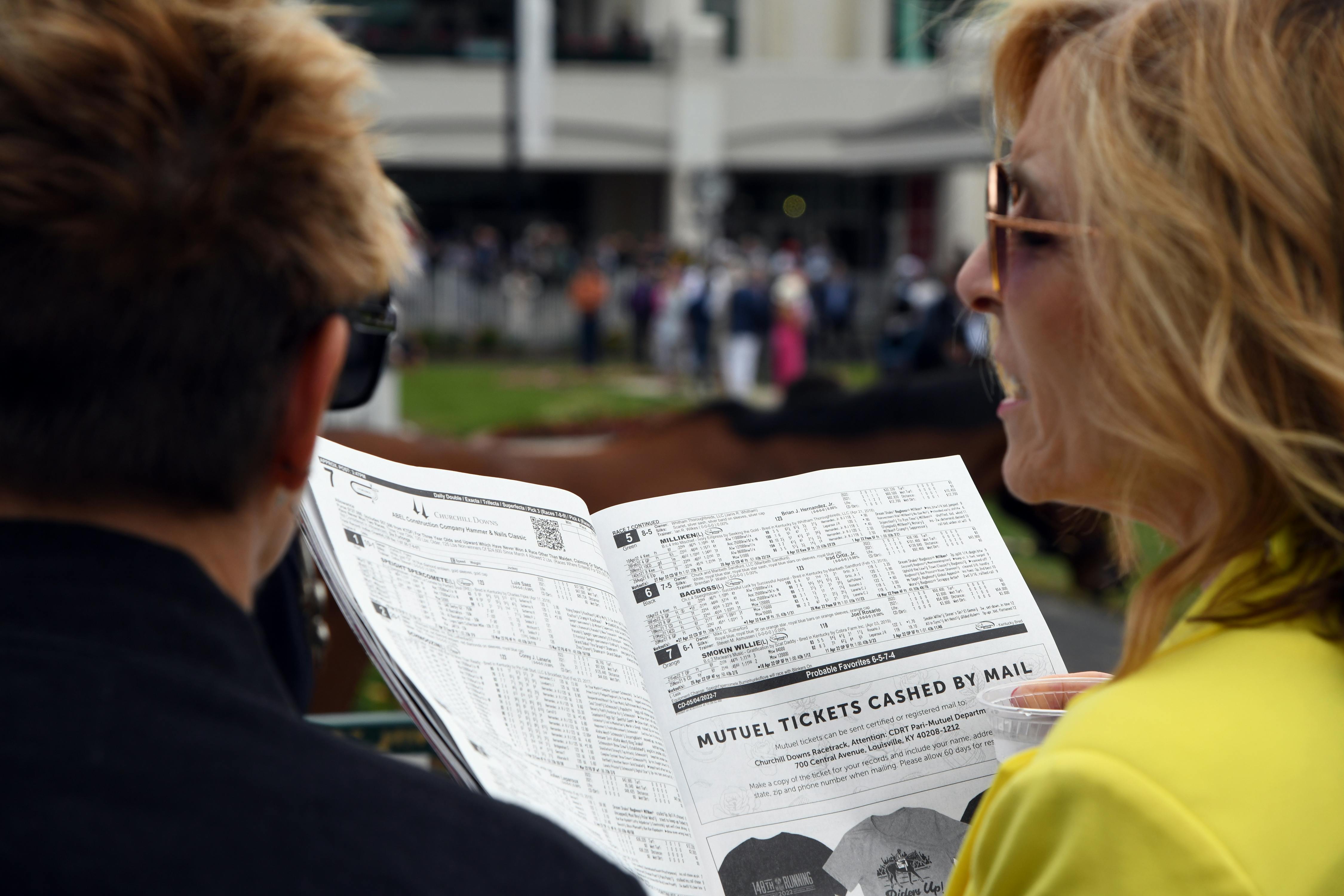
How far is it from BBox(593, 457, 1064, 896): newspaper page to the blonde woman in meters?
0.30

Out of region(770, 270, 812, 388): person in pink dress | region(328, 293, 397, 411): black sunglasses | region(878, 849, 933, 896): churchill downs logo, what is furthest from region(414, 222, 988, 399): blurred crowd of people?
region(328, 293, 397, 411): black sunglasses

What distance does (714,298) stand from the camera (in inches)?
719

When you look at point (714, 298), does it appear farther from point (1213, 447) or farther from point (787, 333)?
point (1213, 447)

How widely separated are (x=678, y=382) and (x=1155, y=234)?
17764mm

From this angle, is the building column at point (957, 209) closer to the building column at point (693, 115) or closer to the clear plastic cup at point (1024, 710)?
the building column at point (693, 115)

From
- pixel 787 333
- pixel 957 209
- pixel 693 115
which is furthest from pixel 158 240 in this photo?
pixel 957 209

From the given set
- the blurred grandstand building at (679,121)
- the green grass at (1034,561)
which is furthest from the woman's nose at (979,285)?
the blurred grandstand building at (679,121)

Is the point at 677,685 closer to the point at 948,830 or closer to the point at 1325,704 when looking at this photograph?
the point at 948,830

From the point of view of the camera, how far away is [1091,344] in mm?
1041

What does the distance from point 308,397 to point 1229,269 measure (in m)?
0.66

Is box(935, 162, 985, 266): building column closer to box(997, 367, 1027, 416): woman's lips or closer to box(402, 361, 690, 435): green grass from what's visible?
box(402, 361, 690, 435): green grass

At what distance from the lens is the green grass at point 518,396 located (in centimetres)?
1216

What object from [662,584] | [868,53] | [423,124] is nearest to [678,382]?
[423,124]

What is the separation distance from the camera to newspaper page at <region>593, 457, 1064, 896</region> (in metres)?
1.26
